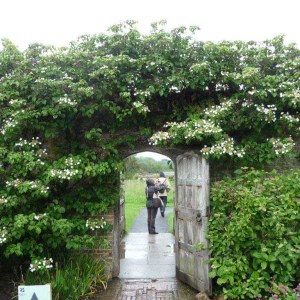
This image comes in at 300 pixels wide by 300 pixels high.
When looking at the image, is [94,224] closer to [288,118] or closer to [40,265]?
[40,265]

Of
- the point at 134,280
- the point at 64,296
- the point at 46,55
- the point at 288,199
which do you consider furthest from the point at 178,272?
the point at 46,55

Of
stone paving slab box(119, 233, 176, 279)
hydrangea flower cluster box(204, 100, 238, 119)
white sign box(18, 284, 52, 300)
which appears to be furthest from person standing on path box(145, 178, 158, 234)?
white sign box(18, 284, 52, 300)

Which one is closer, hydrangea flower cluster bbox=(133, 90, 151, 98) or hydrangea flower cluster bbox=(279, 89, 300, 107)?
hydrangea flower cluster bbox=(279, 89, 300, 107)

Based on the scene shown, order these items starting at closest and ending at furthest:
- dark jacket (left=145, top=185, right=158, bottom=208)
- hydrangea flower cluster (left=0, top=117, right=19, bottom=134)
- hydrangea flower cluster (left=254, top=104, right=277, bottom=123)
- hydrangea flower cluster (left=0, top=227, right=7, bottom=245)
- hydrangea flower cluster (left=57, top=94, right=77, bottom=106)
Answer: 1. hydrangea flower cluster (left=0, top=227, right=7, bottom=245)
2. hydrangea flower cluster (left=0, top=117, right=19, bottom=134)
3. hydrangea flower cluster (left=57, top=94, right=77, bottom=106)
4. hydrangea flower cluster (left=254, top=104, right=277, bottom=123)
5. dark jacket (left=145, top=185, right=158, bottom=208)

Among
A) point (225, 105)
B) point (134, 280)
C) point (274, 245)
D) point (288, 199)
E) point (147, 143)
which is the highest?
point (225, 105)

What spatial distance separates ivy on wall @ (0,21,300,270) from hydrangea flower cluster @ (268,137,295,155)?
0.02 meters

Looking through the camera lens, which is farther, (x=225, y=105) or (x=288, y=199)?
(x=225, y=105)

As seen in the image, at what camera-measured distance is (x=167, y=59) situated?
6.84m

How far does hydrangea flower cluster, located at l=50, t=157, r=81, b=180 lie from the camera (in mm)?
6031

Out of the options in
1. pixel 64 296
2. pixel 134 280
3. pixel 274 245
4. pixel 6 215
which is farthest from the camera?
pixel 134 280

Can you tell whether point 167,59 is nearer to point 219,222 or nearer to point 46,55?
point 46,55

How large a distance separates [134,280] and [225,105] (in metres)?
3.44

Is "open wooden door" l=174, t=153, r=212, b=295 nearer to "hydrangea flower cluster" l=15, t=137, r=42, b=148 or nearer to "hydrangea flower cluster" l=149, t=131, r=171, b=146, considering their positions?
"hydrangea flower cluster" l=149, t=131, r=171, b=146

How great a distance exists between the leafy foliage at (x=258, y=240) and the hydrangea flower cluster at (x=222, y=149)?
594 mm
